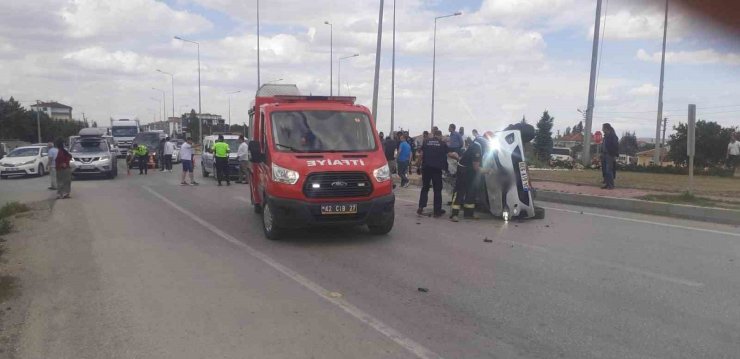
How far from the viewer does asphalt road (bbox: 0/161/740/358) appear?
4.91 meters

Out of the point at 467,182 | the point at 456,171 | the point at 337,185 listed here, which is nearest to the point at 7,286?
the point at 337,185

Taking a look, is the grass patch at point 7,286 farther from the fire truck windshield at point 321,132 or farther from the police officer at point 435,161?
the police officer at point 435,161

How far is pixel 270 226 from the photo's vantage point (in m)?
9.60

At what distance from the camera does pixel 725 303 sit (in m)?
6.04

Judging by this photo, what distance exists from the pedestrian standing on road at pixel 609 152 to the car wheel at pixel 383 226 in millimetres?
8509

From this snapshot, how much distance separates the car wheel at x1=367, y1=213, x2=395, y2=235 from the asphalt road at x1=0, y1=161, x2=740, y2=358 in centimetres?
24

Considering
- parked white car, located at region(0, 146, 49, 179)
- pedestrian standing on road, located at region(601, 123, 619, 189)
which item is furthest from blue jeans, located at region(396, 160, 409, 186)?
parked white car, located at region(0, 146, 49, 179)

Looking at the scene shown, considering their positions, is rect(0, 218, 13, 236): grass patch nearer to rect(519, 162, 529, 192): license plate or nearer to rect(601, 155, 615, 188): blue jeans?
rect(519, 162, 529, 192): license plate

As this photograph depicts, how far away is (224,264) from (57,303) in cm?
215

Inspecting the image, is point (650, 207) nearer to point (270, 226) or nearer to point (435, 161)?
point (435, 161)

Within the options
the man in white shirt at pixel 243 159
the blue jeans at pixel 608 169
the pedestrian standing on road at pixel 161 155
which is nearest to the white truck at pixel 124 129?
the pedestrian standing on road at pixel 161 155

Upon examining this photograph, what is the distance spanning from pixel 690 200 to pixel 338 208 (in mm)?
9026

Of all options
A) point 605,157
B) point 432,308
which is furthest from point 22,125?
point 432,308

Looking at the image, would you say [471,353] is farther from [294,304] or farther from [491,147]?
[491,147]
